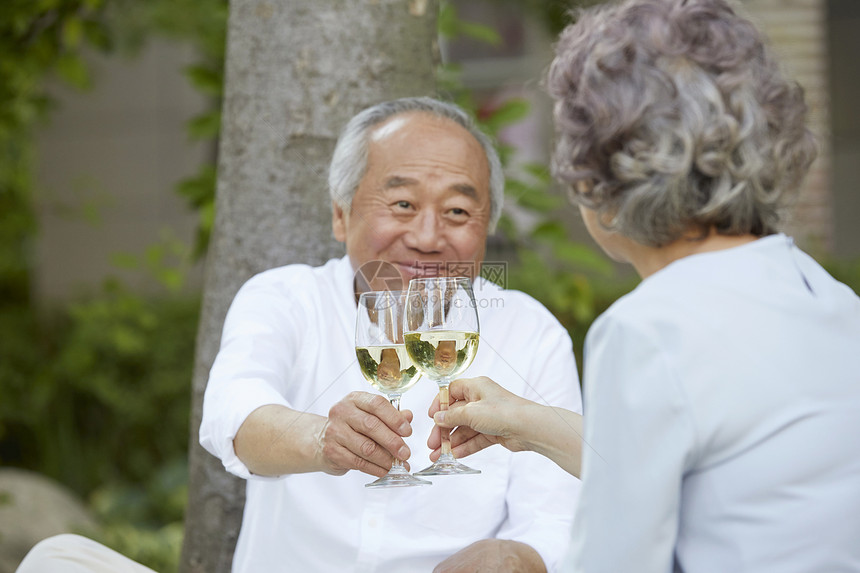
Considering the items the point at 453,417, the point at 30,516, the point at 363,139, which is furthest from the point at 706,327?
the point at 30,516

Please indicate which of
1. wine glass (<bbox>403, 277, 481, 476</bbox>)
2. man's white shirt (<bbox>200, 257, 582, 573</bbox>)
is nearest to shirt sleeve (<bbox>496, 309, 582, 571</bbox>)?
man's white shirt (<bbox>200, 257, 582, 573</bbox>)

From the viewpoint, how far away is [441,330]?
6.46 ft

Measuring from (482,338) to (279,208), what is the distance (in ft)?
3.09

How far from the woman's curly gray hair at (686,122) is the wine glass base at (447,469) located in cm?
67

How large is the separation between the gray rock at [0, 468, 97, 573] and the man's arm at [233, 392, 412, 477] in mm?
2943

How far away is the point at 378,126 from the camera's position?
278 cm

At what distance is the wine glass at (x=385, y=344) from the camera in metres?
1.98

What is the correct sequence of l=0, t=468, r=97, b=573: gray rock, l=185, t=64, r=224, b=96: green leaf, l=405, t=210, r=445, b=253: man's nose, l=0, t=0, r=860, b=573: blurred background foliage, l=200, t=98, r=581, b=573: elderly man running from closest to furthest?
l=200, t=98, r=581, b=573: elderly man → l=405, t=210, r=445, b=253: man's nose → l=185, t=64, r=224, b=96: green leaf → l=0, t=468, r=97, b=573: gray rock → l=0, t=0, r=860, b=573: blurred background foliage

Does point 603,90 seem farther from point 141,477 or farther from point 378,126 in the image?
point 141,477

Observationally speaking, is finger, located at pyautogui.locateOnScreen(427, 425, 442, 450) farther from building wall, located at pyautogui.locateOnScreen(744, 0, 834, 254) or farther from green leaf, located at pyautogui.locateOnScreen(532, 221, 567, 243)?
building wall, located at pyautogui.locateOnScreen(744, 0, 834, 254)

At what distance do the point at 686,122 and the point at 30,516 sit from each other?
4867 mm

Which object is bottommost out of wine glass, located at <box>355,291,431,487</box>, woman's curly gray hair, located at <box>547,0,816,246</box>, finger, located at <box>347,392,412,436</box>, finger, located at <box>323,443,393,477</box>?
finger, located at <box>323,443,393,477</box>

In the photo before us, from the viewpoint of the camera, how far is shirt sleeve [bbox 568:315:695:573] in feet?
4.41

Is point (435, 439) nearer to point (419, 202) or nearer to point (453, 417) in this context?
point (453, 417)
